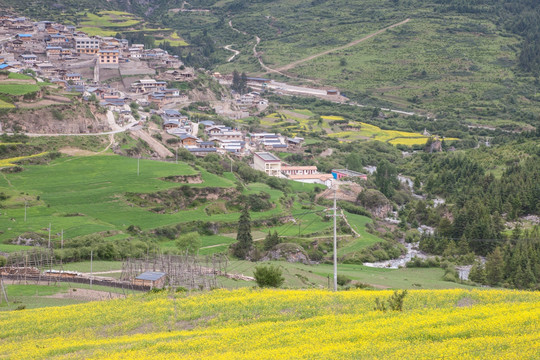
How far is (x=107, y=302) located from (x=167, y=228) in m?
24.7

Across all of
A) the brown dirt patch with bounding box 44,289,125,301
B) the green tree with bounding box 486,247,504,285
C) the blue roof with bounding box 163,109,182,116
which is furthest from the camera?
the blue roof with bounding box 163,109,182,116

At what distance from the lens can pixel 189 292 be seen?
115ft

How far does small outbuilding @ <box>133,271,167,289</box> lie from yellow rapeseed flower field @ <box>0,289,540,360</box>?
16.2ft

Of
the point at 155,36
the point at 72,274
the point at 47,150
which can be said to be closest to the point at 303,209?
the point at 47,150

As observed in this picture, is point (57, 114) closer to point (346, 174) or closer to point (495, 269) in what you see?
point (346, 174)

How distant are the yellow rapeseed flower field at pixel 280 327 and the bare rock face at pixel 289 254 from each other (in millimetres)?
21751

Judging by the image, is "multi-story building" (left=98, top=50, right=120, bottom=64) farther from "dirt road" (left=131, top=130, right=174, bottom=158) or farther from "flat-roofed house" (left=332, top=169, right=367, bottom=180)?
"flat-roofed house" (left=332, top=169, right=367, bottom=180)

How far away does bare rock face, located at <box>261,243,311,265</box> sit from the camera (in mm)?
55594

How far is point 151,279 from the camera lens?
39.0 meters

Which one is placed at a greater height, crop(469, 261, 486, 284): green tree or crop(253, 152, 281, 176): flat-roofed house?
crop(253, 152, 281, 176): flat-roofed house

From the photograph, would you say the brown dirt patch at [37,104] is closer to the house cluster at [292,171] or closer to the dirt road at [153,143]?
the dirt road at [153,143]

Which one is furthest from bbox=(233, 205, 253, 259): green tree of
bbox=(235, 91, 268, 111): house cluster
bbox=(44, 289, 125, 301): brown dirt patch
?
bbox=(235, 91, 268, 111): house cluster

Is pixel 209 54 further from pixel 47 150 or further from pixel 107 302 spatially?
pixel 107 302

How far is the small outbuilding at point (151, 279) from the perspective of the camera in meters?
39.2
